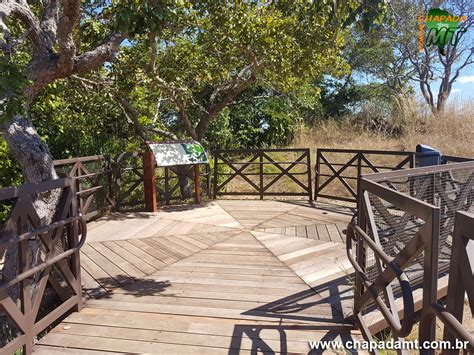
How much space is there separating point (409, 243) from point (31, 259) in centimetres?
327

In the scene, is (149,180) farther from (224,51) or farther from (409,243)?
(409,243)

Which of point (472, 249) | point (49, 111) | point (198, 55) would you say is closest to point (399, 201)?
point (472, 249)

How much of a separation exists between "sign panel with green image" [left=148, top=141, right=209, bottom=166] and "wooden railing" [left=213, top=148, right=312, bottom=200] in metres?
0.95

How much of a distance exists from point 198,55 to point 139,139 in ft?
8.54

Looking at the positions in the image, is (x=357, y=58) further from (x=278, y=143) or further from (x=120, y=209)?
(x=120, y=209)

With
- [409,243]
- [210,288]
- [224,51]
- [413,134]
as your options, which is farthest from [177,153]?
[413,134]

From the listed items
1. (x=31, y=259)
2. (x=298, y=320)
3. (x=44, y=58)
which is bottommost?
(x=298, y=320)

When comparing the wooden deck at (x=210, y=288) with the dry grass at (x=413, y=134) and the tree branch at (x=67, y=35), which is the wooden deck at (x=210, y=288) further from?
the dry grass at (x=413, y=134)

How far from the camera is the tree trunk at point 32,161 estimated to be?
3.54 m

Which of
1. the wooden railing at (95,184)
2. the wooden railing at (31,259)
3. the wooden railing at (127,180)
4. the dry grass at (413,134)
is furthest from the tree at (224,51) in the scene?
the dry grass at (413,134)

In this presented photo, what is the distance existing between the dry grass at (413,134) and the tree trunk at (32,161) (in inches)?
374

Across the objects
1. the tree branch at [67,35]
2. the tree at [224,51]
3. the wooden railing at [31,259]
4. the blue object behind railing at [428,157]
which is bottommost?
the wooden railing at [31,259]

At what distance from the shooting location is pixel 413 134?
37.7 ft

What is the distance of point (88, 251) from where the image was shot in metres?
4.81
